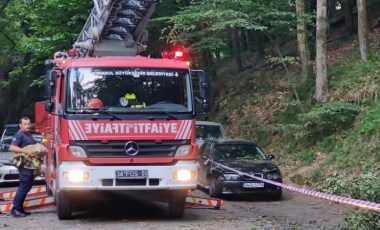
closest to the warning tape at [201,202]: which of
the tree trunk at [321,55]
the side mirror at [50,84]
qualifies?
the side mirror at [50,84]

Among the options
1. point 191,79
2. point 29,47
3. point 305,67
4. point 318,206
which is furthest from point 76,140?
point 29,47

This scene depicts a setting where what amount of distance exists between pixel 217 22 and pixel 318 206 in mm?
8167

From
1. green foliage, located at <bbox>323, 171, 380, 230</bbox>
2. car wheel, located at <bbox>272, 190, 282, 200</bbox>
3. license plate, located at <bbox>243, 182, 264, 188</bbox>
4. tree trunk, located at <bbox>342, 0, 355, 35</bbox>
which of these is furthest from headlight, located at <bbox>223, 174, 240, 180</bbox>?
tree trunk, located at <bbox>342, 0, 355, 35</bbox>

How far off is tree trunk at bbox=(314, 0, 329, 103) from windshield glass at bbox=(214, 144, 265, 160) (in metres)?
3.70

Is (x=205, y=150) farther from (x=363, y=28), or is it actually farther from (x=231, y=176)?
(x=363, y=28)

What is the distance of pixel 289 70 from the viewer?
87.7 ft

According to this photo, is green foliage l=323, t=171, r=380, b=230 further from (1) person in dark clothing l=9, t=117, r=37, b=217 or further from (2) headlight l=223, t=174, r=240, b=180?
(2) headlight l=223, t=174, r=240, b=180

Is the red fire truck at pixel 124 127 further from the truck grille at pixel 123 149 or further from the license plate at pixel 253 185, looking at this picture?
the license plate at pixel 253 185

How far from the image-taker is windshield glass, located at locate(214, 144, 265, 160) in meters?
18.1

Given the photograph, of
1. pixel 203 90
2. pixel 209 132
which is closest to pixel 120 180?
pixel 203 90

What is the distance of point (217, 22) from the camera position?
841 inches

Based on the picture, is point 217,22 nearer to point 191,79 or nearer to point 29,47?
point 191,79

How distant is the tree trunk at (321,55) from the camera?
67.0 ft

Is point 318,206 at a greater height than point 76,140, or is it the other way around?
point 76,140
